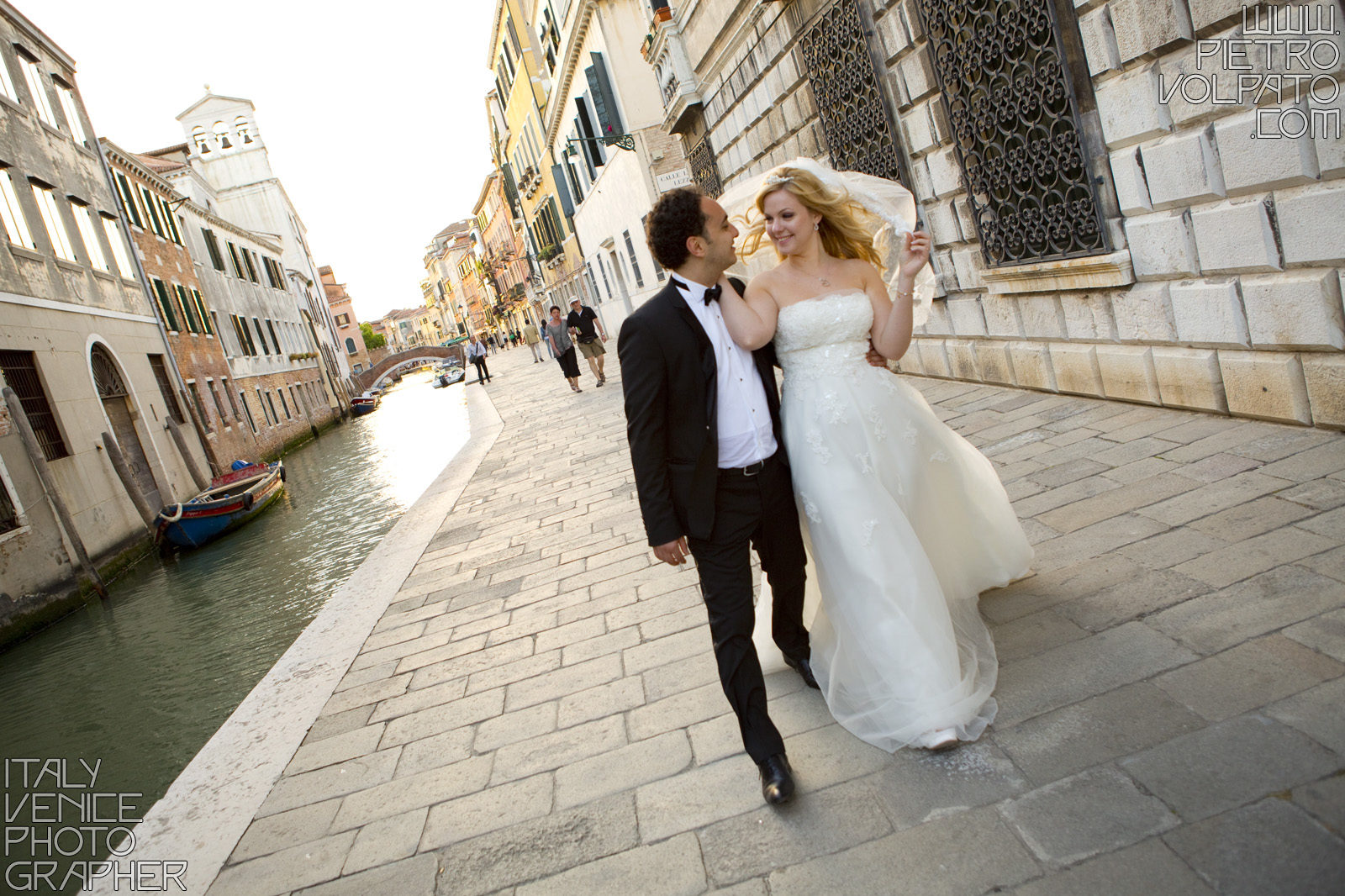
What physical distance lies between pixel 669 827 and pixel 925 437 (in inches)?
61.5

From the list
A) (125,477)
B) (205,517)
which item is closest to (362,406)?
(125,477)

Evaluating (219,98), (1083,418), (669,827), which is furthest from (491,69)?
(669,827)

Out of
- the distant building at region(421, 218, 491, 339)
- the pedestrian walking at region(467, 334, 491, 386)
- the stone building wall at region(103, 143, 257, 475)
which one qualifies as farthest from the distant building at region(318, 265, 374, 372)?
the stone building wall at region(103, 143, 257, 475)

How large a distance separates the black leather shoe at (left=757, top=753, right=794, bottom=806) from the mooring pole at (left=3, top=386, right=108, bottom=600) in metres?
12.3

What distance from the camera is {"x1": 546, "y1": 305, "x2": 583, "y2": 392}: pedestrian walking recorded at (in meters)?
16.8

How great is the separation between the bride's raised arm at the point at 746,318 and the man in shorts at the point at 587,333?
42.0 feet

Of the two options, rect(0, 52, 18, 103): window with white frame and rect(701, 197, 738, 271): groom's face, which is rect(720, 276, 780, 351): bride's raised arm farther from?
rect(0, 52, 18, 103): window with white frame

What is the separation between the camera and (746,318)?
2686 millimetres

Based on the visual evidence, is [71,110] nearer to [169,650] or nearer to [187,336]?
[187,336]

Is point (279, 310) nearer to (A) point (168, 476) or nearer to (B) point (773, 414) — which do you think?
(A) point (168, 476)

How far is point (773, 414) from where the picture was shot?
2.81m

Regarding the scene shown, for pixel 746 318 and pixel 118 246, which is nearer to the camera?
pixel 746 318

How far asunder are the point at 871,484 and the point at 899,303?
2.14ft

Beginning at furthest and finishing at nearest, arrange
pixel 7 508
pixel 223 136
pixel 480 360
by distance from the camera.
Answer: pixel 223 136 → pixel 480 360 → pixel 7 508
